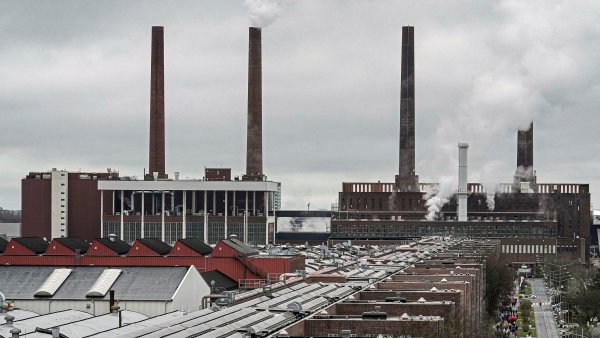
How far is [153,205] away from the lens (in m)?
183

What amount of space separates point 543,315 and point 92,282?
179 ft

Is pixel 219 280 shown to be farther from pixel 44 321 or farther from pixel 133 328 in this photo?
pixel 133 328

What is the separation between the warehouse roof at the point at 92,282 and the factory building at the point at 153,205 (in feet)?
291

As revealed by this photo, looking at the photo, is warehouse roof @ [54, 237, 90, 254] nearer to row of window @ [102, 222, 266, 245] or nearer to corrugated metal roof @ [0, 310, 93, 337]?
corrugated metal roof @ [0, 310, 93, 337]

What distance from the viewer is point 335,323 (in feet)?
154

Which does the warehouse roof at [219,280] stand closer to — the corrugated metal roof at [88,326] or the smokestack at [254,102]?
the corrugated metal roof at [88,326]

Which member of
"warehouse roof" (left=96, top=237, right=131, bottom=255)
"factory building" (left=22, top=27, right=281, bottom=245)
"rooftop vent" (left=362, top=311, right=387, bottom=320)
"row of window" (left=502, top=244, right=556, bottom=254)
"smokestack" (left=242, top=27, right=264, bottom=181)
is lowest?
"row of window" (left=502, top=244, right=556, bottom=254)

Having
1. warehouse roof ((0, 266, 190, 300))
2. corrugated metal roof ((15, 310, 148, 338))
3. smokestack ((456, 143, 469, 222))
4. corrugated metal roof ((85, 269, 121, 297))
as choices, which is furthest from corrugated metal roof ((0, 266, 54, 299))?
smokestack ((456, 143, 469, 222))

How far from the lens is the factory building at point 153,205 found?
176 meters

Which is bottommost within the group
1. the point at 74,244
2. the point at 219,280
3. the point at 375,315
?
the point at 219,280

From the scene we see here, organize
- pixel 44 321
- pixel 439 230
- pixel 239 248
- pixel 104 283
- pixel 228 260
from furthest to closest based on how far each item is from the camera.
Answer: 1. pixel 439 230
2. pixel 239 248
3. pixel 228 260
4. pixel 104 283
5. pixel 44 321

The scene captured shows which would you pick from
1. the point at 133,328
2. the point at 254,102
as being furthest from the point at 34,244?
the point at 254,102

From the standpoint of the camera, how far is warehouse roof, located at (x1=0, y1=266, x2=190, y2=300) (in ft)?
254

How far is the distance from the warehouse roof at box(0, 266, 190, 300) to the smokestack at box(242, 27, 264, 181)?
3286 inches
